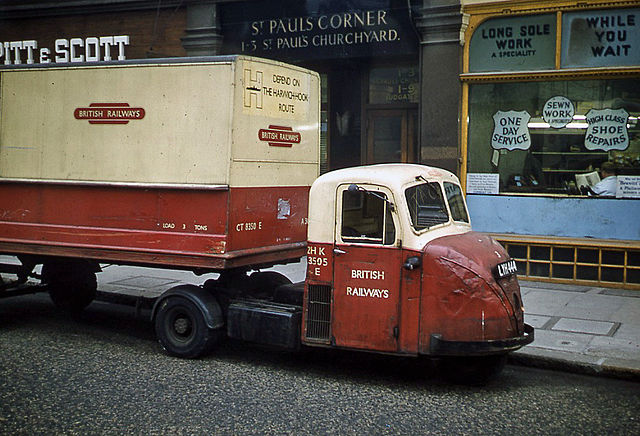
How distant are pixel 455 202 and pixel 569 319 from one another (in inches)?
111

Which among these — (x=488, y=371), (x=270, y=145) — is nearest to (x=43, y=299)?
(x=270, y=145)

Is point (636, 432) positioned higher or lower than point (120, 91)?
lower

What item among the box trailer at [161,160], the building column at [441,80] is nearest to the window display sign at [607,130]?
the building column at [441,80]

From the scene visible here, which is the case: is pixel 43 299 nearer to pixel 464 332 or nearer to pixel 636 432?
pixel 464 332

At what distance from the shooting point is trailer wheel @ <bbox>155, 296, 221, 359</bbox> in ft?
25.0

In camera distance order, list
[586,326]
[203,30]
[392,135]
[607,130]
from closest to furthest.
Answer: [586,326] < [607,130] < [392,135] < [203,30]

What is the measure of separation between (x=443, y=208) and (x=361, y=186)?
0.95 meters

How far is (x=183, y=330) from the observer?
782 cm

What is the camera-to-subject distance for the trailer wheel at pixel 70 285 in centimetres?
950

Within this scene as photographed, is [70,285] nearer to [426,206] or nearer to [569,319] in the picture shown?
[426,206]

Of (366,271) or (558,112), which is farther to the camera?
(558,112)

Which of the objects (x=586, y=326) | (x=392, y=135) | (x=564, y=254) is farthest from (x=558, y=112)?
(x=586, y=326)

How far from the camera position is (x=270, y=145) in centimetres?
796

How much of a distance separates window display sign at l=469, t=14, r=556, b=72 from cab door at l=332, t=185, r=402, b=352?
20.6 feet
